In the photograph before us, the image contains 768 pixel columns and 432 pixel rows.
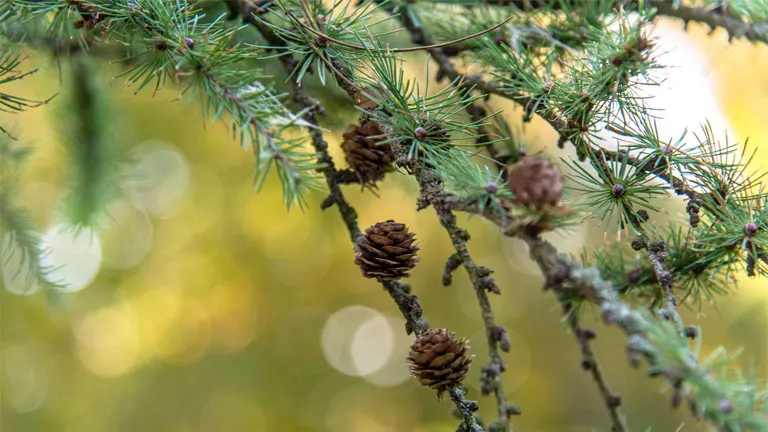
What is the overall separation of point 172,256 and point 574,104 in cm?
152

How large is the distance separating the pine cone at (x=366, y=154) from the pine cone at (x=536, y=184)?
0.46 ft

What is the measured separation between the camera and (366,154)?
403 mm

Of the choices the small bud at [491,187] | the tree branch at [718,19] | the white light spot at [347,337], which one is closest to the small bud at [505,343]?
the small bud at [491,187]

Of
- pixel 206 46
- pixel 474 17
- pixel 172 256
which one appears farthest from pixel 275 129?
pixel 172 256

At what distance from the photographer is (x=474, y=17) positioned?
512mm

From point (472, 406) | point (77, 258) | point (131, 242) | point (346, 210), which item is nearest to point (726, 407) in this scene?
point (472, 406)

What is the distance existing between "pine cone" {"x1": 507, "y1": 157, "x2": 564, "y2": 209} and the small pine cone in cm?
9

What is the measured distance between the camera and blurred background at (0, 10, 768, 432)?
5.31 feet

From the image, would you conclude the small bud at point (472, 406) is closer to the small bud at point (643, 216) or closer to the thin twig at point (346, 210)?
the thin twig at point (346, 210)

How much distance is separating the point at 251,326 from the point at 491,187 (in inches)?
68.0

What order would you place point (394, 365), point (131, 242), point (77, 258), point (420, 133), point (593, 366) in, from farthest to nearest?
point (394, 365) < point (131, 242) < point (77, 258) < point (593, 366) < point (420, 133)

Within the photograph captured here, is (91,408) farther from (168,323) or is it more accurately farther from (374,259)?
(374,259)

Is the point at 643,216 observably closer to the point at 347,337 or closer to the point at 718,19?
the point at 718,19

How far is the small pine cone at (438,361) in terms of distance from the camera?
1.03 feet
